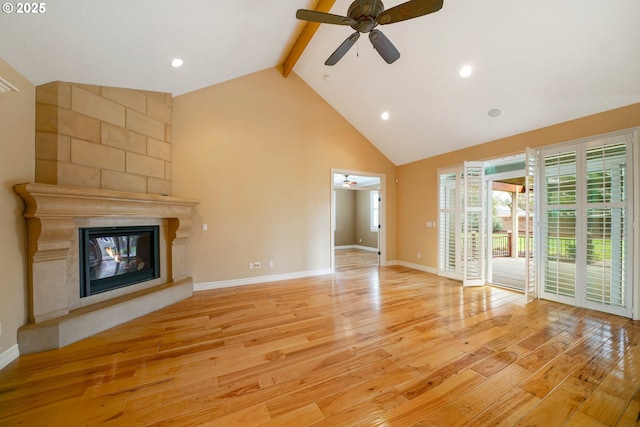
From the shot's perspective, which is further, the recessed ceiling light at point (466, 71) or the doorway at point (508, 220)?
the doorway at point (508, 220)

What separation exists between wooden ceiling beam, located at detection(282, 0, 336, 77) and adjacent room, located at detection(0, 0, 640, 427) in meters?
0.06

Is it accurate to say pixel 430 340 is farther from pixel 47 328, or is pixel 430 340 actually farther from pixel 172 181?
pixel 172 181

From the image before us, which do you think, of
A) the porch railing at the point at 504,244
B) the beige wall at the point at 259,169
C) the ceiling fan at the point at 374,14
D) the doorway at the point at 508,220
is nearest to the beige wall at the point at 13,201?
the beige wall at the point at 259,169

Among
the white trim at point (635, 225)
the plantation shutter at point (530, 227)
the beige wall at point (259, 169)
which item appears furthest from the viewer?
the beige wall at point (259, 169)

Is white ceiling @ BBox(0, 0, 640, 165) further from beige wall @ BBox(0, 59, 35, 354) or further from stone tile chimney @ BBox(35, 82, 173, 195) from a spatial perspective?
beige wall @ BBox(0, 59, 35, 354)

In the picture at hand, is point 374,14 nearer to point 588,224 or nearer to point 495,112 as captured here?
point 495,112

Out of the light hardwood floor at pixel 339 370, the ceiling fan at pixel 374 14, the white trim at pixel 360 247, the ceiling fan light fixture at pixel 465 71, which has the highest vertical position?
the ceiling fan light fixture at pixel 465 71

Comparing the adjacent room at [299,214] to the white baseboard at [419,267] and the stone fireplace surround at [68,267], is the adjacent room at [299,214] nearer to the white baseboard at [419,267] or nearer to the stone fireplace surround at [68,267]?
the stone fireplace surround at [68,267]

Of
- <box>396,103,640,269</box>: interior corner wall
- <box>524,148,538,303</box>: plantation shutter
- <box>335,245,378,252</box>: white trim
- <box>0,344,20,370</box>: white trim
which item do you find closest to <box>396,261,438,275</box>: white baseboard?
<box>396,103,640,269</box>: interior corner wall

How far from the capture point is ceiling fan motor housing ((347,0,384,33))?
6.93 feet

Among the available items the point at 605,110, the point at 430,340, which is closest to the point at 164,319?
the point at 430,340

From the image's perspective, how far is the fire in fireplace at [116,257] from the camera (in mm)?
2721

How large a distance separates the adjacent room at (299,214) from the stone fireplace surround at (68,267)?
0.02 m

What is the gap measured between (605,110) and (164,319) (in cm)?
631
